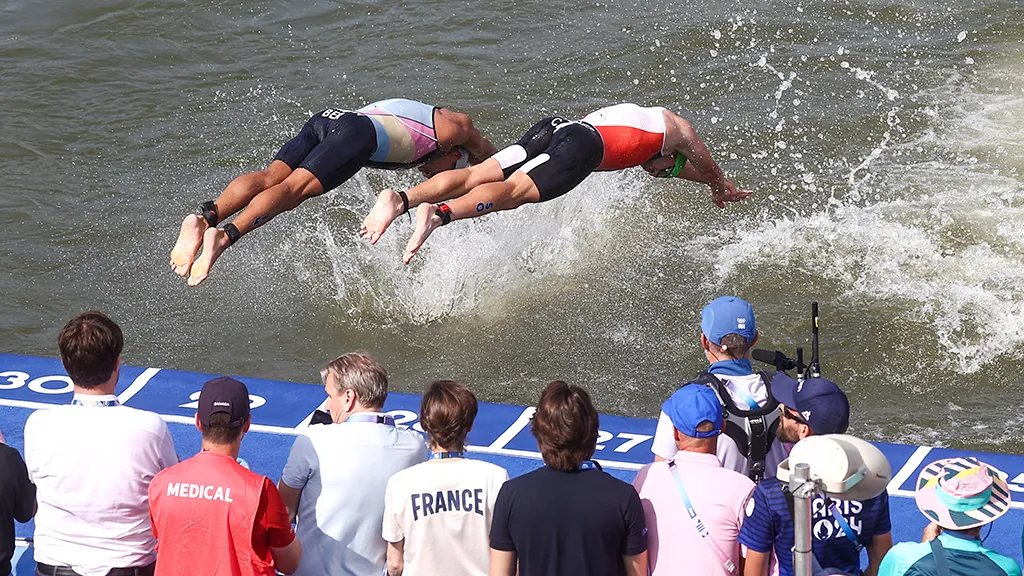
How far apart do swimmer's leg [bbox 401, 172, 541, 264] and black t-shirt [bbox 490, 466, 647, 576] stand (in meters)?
2.58

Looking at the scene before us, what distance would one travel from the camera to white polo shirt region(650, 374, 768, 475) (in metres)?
4.20

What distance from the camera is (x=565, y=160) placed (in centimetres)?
740

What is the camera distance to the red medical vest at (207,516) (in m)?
3.99

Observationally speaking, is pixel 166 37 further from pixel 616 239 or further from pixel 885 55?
pixel 885 55

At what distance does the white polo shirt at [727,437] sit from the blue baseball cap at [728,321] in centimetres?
16

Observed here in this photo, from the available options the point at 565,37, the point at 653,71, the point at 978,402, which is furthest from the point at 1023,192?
the point at 565,37

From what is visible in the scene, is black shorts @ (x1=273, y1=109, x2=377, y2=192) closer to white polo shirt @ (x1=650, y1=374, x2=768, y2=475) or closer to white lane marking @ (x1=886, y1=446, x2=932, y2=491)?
white polo shirt @ (x1=650, y1=374, x2=768, y2=475)

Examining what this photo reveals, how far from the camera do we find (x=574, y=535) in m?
3.82

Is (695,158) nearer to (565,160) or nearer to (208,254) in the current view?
(565,160)

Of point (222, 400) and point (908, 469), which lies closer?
point (222, 400)

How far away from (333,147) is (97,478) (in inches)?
138

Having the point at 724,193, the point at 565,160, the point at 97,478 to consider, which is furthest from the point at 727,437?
the point at 724,193

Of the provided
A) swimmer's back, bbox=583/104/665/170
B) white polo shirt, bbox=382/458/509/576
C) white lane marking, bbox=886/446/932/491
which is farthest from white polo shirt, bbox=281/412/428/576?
swimmer's back, bbox=583/104/665/170

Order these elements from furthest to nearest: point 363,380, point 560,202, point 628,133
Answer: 1. point 560,202
2. point 628,133
3. point 363,380
